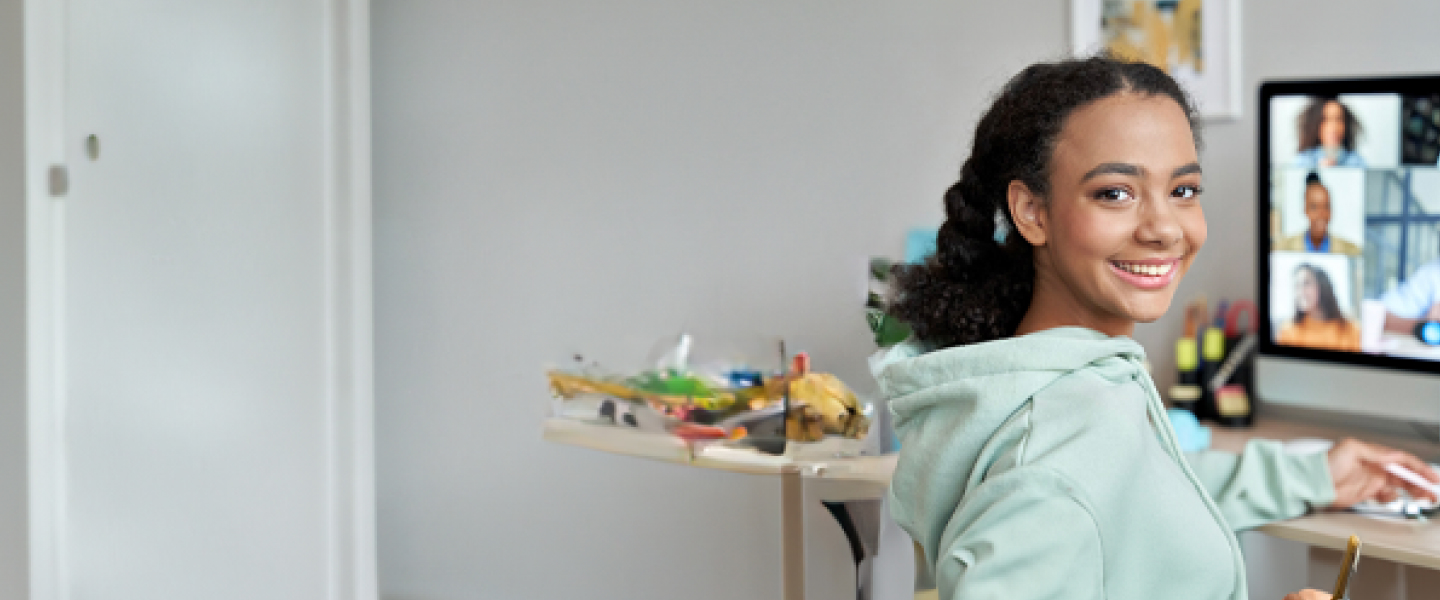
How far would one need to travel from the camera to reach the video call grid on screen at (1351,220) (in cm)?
159

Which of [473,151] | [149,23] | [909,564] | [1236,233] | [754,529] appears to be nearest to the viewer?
[909,564]

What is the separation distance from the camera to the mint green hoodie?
0.81m

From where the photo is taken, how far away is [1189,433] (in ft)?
5.33

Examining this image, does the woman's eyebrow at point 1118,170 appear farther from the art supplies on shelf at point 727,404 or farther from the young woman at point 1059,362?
the art supplies on shelf at point 727,404

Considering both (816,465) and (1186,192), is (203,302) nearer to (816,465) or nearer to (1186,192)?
(816,465)

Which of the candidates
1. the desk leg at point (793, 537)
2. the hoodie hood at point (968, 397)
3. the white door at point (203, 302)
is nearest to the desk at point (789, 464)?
the desk leg at point (793, 537)

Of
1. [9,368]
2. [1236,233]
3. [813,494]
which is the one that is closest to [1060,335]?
[813,494]

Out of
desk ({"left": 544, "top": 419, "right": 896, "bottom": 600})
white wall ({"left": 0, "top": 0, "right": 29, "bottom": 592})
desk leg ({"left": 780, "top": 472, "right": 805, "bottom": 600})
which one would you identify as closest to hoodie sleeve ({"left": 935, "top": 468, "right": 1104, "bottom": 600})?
desk ({"left": 544, "top": 419, "right": 896, "bottom": 600})

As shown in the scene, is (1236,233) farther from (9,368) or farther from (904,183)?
(9,368)

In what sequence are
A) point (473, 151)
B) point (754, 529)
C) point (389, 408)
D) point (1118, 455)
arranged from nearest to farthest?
1. point (1118, 455)
2. point (754, 529)
3. point (473, 151)
4. point (389, 408)

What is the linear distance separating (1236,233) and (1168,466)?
1.18 m

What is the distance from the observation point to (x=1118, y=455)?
34.2 inches

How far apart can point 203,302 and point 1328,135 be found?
1871mm

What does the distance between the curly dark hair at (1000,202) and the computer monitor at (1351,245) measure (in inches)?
27.5
